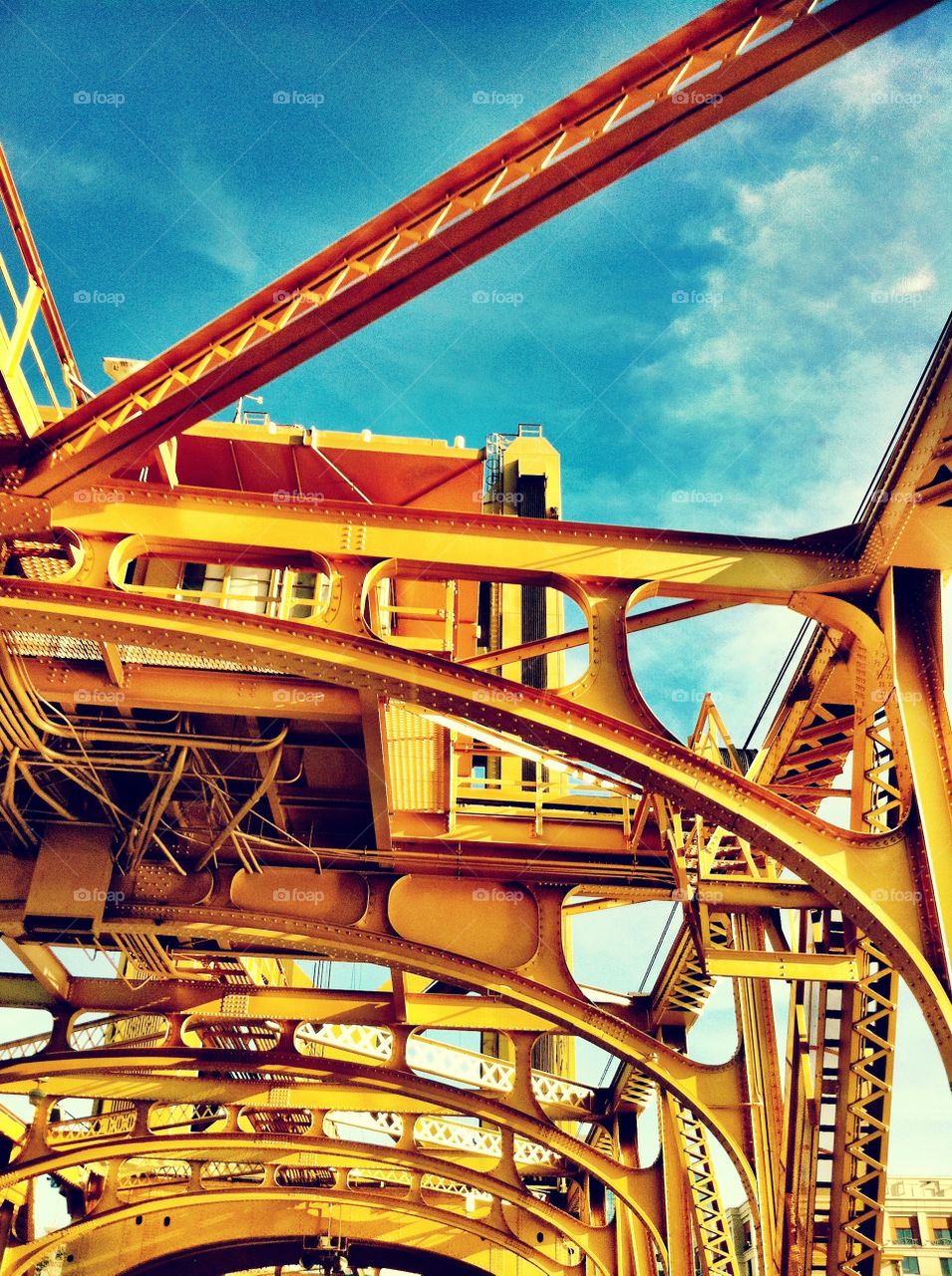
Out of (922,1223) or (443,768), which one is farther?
(922,1223)

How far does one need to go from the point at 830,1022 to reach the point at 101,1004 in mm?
11640

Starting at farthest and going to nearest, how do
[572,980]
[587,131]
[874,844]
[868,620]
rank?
1. [572,980]
2. [868,620]
3. [874,844]
4. [587,131]

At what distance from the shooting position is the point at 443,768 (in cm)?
1212

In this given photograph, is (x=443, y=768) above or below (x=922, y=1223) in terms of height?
above

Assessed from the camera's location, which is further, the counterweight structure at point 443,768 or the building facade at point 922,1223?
the building facade at point 922,1223

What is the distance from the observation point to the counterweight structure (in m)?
7.45

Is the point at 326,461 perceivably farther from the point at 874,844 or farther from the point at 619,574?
the point at 874,844

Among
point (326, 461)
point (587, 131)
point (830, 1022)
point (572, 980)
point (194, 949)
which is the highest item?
point (326, 461)

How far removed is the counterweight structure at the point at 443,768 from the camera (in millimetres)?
7453

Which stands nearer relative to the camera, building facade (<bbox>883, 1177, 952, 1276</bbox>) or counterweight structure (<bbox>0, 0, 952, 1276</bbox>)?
counterweight structure (<bbox>0, 0, 952, 1276</bbox>)

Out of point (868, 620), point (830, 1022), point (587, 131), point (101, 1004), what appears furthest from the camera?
point (101, 1004)

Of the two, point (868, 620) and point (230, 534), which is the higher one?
point (230, 534)

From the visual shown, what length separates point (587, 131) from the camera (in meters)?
6.81

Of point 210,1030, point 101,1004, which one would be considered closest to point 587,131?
point 101,1004
